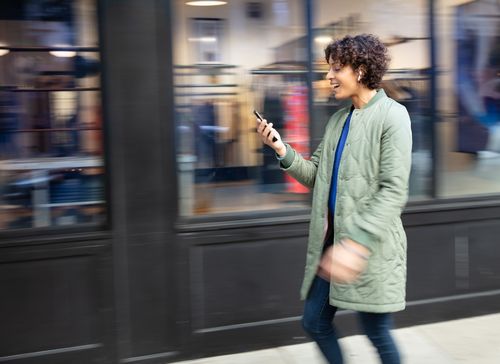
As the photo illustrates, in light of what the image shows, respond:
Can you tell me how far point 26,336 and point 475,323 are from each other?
314 cm

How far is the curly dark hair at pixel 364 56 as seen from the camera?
279 cm

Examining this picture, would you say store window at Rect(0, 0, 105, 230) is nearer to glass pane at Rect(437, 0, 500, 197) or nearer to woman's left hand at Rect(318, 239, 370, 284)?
woman's left hand at Rect(318, 239, 370, 284)

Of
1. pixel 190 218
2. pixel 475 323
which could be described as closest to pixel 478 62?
pixel 475 323

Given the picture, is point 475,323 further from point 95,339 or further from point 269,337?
point 95,339

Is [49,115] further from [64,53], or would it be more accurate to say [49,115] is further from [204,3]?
[204,3]

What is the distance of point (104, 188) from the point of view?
3820 mm

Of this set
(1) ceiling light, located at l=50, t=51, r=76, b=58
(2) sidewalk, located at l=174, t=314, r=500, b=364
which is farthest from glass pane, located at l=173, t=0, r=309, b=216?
(2) sidewalk, located at l=174, t=314, r=500, b=364

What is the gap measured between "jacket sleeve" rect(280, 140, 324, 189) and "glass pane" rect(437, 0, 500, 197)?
193cm

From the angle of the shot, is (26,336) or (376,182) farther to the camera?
(26,336)

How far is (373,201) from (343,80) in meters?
0.59

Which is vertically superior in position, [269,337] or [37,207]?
[37,207]

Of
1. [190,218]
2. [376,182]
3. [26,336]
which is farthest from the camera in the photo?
[190,218]

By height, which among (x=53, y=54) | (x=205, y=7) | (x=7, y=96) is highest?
(x=205, y=7)

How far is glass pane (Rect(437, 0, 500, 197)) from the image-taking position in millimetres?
4676
